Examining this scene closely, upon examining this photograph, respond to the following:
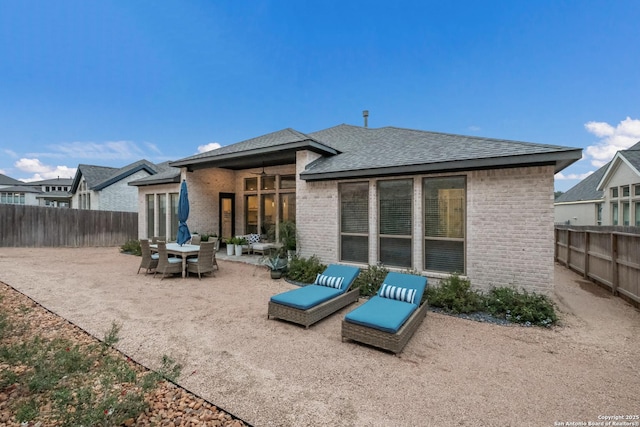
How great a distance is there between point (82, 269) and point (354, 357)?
10.7 metres

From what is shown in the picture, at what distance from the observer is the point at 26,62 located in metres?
13.9

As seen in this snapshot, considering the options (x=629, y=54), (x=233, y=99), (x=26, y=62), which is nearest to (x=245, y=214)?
(x=233, y=99)

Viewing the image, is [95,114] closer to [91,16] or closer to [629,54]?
[91,16]

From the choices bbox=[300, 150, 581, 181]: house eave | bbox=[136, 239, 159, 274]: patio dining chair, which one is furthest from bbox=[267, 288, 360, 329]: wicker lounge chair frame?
A: bbox=[136, 239, 159, 274]: patio dining chair

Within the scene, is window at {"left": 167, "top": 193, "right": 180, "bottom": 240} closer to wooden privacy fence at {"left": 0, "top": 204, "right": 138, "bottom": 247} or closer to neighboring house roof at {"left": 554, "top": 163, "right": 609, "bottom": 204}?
wooden privacy fence at {"left": 0, "top": 204, "right": 138, "bottom": 247}

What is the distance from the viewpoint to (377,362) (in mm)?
3826

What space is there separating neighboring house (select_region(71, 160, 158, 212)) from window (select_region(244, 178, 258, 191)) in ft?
45.1

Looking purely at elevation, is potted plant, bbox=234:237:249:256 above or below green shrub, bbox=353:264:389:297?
above

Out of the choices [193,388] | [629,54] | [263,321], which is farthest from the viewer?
[629,54]

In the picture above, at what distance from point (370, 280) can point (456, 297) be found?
2030 mm

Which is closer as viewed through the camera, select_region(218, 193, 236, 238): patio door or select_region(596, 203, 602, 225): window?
select_region(218, 193, 236, 238): patio door

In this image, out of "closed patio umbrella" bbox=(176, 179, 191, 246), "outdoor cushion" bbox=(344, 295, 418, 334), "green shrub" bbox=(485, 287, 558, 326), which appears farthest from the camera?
"closed patio umbrella" bbox=(176, 179, 191, 246)

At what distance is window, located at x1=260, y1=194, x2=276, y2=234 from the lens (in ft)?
42.0

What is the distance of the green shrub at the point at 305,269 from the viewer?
8234mm
